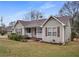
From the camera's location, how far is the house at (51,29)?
5.88 metres

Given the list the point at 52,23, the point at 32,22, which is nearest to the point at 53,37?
the point at 52,23

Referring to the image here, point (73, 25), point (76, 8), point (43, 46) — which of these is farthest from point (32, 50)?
point (76, 8)

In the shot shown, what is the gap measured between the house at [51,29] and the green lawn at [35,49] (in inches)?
12.6

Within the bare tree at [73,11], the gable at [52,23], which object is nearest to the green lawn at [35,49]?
the bare tree at [73,11]

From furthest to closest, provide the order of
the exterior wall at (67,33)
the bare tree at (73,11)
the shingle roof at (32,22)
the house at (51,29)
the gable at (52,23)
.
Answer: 1. the gable at (52,23)
2. the shingle roof at (32,22)
3. the house at (51,29)
4. the exterior wall at (67,33)
5. the bare tree at (73,11)

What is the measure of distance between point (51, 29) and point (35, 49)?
4.63 feet

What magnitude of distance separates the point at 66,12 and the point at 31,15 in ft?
3.46

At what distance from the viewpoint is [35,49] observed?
5.50 meters

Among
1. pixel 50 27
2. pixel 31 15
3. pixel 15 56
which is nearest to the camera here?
pixel 15 56

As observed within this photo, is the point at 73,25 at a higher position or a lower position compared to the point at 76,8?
lower

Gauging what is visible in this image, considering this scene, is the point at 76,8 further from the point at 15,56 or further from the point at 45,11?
the point at 15,56

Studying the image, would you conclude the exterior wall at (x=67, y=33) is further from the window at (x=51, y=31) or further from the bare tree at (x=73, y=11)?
the window at (x=51, y=31)

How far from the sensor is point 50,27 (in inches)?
259

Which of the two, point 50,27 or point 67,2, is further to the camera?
point 50,27
